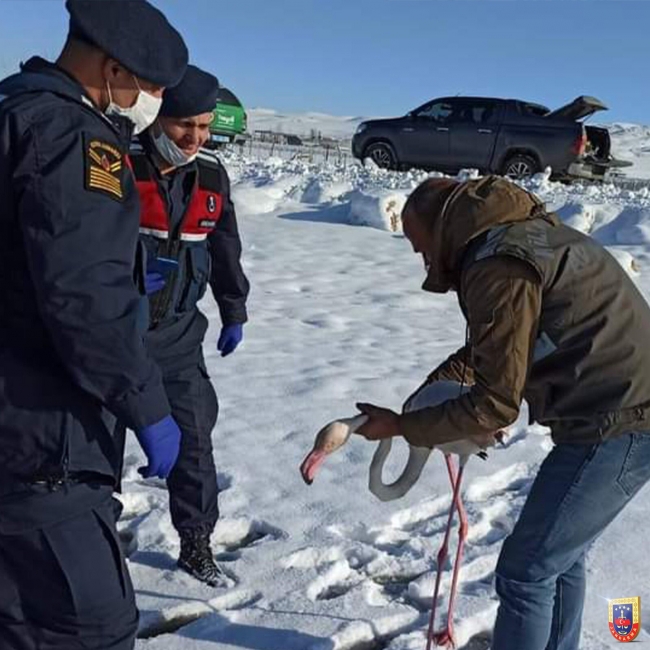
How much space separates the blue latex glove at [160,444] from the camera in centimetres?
193

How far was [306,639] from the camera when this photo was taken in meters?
2.89

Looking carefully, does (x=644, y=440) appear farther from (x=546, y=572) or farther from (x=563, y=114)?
(x=563, y=114)

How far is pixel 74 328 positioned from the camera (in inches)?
67.6

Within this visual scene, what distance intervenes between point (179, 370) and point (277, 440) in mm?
1581

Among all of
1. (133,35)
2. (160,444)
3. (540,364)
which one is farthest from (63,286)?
(540,364)

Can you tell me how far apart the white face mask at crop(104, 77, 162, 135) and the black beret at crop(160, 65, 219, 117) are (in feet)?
2.46

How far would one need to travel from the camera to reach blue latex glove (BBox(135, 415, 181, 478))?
1926mm

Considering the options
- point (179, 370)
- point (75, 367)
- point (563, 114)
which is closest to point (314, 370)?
point (179, 370)

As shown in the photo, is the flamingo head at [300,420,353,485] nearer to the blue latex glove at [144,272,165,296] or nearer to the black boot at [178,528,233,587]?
the blue latex glove at [144,272,165,296]

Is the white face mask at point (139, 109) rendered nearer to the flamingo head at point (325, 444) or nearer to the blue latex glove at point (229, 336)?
the flamingo head at point (325, 444)

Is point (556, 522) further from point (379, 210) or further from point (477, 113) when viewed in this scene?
point (477, 113)

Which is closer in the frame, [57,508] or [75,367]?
[75,367]

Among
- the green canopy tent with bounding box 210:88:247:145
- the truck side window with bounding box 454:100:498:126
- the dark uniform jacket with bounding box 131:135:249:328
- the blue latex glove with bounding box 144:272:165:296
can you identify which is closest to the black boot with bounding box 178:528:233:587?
the dark uniform jacket with bounding box 131:135:249:328

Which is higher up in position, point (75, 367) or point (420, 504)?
point (75, 367)
